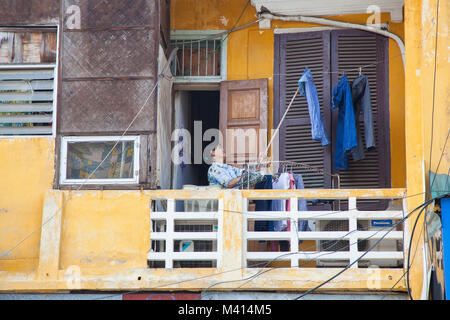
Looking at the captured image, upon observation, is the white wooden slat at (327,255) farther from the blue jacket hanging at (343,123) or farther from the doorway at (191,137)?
the doorway at (191,137)

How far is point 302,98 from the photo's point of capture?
9672 mm

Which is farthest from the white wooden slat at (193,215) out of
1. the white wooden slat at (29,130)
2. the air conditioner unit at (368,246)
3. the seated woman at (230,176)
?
the white wooden slat at (29,130)

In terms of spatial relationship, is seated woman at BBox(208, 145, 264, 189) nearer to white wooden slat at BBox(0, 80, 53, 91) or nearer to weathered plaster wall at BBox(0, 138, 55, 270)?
weathered plaster wall at BBox(0, 138, 55, 270)

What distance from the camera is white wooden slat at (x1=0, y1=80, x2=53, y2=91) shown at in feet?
29.7

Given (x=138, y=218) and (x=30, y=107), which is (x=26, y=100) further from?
(x=138, y=218)

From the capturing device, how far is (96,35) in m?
8.86

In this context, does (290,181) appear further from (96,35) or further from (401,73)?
(96,35)

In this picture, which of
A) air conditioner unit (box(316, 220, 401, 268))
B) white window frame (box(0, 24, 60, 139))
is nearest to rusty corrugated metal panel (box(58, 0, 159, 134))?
white window frame (box(0, 24, 60, 139))

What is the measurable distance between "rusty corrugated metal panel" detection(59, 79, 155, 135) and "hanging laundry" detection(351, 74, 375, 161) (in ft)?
7.97

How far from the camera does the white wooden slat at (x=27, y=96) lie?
9031 mm

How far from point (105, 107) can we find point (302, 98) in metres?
2.50

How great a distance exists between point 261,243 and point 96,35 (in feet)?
9.97

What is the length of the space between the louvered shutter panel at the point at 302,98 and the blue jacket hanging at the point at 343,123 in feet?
0.73

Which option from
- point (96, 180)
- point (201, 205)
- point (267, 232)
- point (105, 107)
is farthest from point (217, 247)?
point (105, 107)
